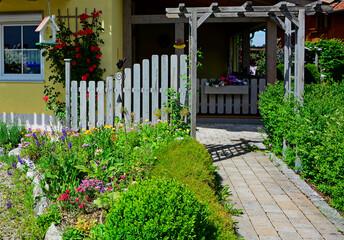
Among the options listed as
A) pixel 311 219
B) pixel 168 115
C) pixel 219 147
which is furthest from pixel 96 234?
pixel 219 147

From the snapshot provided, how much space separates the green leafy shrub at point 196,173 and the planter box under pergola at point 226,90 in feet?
19.7

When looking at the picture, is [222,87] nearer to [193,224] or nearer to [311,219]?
[311,219]

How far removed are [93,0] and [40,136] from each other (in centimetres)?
395

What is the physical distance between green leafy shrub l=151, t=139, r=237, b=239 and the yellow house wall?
450 cm

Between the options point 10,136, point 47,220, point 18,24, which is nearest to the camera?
point 47,220

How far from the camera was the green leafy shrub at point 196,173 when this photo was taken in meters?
3.50

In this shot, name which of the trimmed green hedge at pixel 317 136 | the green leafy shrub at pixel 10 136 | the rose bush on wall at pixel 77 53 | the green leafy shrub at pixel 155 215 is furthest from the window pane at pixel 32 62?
the green leafy shrub at pixel 155 215

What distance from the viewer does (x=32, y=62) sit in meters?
9.66

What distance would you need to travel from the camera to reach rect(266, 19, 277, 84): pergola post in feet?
35.2

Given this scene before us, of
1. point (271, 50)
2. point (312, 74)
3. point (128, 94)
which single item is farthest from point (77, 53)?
Answer: point (312, 74)

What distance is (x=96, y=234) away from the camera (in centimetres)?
340

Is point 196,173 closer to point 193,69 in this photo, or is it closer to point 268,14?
point 193,69

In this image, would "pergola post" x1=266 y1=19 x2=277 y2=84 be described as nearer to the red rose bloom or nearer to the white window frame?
the red rose bloom

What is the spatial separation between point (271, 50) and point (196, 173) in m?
7.36
